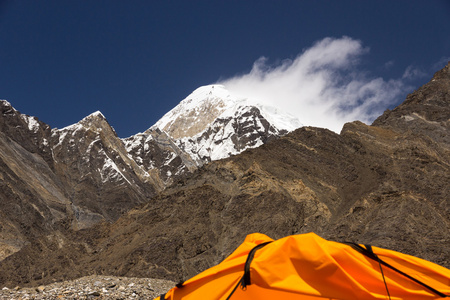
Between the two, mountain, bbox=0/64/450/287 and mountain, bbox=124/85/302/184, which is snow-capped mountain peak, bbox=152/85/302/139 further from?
mountain, bbox=0/64/450/287

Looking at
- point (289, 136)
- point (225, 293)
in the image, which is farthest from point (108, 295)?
point (289, 136)

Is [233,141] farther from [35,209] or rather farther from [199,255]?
[199,255]

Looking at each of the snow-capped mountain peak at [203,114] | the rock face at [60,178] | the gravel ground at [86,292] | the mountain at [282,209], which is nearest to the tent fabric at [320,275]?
the gravel ground at [86,292]

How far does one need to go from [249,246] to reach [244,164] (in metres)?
30.4

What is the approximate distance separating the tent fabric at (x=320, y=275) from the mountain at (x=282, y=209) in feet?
49.5

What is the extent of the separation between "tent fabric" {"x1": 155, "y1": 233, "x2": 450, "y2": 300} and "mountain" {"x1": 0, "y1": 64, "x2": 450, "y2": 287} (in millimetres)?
→ 15081

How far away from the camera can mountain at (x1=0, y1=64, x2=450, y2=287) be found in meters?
Answer: 25.9

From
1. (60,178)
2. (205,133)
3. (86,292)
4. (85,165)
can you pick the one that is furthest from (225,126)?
(86,292)

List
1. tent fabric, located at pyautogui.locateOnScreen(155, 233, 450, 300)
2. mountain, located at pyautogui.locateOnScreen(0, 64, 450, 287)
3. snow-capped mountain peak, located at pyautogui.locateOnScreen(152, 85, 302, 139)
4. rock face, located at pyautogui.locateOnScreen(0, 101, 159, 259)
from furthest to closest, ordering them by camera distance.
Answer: snow-capped mountain peak, located at pyautogui.locateOnScreen(152, 85, 302, 139), rock face, located at pyautogui.locateOnScreen(0, 101, 159, 259), mountain, located at pyautogui.locateOnScreen(0, 64, 450, 287), tent fabric, located at pyautogui.locateOnScreen(155, 233, 450, 300)

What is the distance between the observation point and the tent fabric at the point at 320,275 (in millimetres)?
6352

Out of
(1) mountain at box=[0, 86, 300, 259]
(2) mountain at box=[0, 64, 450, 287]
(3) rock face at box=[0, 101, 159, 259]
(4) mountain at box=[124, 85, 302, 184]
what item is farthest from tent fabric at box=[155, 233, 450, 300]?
(4) mountain at box=[124, 85, 302, 184]

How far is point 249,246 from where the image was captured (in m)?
7.39

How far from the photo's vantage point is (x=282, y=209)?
103 feet

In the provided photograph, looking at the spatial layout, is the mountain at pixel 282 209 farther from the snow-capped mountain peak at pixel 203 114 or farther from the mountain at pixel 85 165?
the snow-capped mountain peak at pixel 203 114
